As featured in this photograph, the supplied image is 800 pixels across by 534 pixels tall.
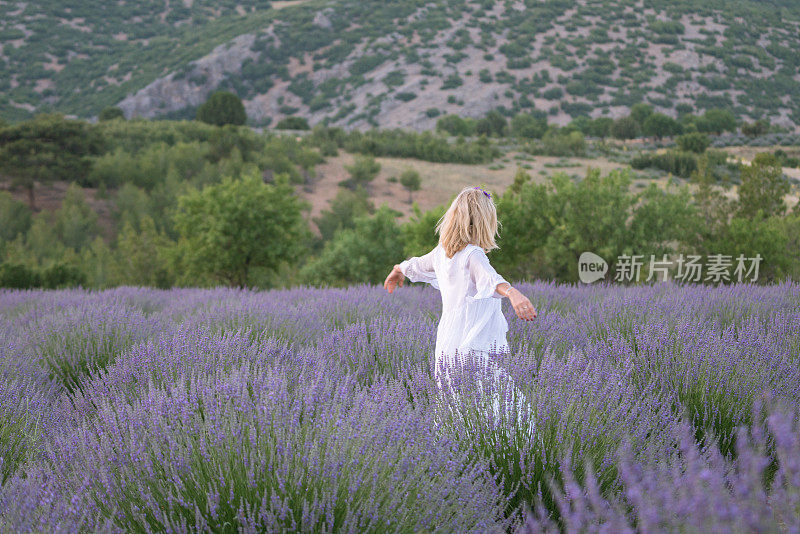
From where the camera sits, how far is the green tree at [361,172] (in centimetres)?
3234

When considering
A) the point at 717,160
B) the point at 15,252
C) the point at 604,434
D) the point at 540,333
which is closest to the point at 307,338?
the point at 540,333

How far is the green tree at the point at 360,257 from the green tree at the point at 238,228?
1307 millimetres

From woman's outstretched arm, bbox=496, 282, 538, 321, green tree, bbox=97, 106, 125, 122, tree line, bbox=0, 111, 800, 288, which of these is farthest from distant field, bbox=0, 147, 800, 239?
woman's outstretched arm, bbox=496, 282, 538, 321

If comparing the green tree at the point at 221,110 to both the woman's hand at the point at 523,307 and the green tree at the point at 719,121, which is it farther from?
the woman's hand at the point at 523,307

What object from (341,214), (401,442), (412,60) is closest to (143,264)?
(341,214)

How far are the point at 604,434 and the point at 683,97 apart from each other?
63377 mm

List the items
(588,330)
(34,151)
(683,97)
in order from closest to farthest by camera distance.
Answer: (588,330), (34,151), (683,97)

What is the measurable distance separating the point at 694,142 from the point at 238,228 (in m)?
31.8

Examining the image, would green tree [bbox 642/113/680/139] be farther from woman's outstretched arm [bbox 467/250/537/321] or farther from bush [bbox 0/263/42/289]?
woman's outstretched arm [bbox 467/250/537/321]

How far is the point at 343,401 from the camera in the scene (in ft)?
7.90

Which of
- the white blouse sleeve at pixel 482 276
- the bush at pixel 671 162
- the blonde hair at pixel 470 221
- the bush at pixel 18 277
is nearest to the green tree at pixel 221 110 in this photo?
the bush at pixel 671 162

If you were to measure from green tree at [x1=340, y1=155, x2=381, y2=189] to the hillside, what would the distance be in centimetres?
2854

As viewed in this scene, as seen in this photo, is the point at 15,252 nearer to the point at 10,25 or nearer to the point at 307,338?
the point at 307,338

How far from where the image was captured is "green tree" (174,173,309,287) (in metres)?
16.2
